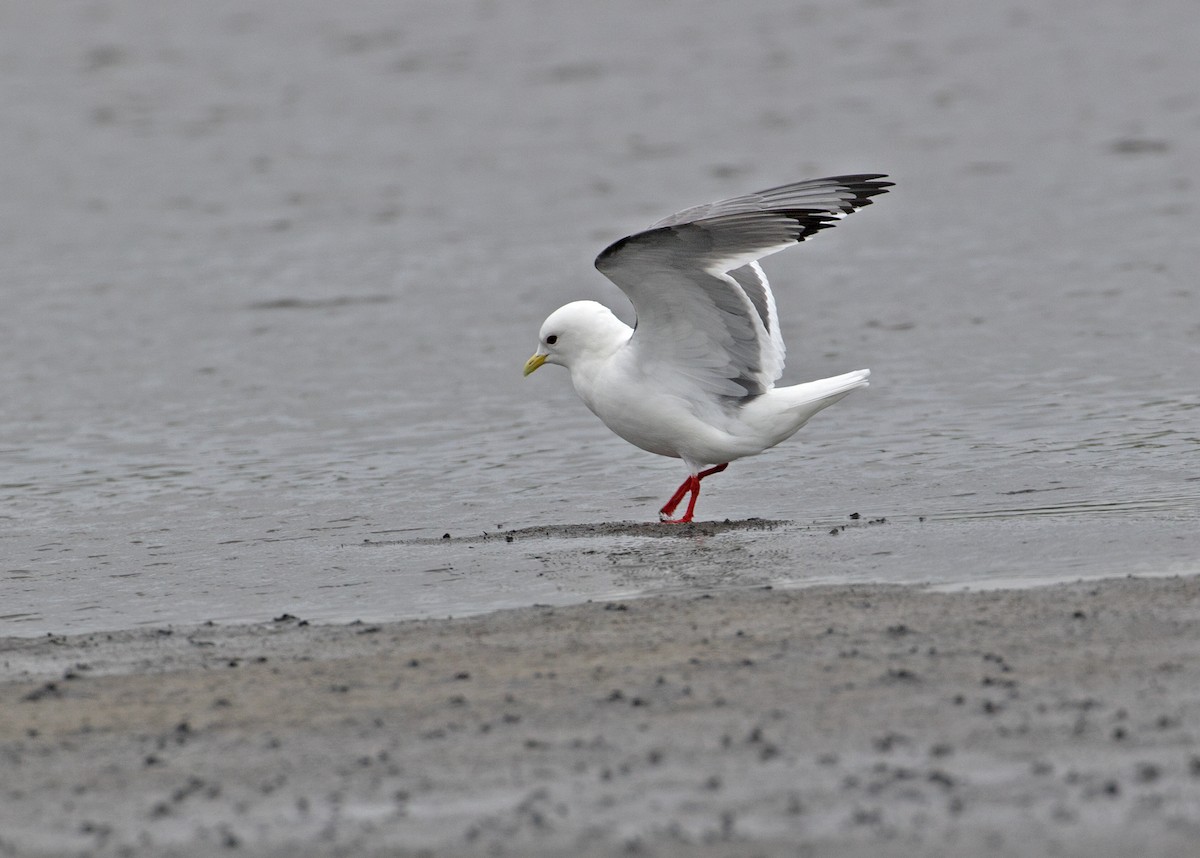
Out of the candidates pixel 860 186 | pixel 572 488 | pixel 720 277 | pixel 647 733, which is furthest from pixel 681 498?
pixel 647 733

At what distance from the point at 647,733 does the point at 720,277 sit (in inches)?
154

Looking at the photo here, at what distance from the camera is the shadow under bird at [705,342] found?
8.54 m

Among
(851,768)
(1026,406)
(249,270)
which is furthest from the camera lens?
(249,270)

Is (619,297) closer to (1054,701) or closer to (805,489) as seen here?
(805,489)

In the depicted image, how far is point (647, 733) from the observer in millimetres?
5234

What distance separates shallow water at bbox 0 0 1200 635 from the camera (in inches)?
331

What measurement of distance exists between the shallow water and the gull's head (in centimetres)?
84

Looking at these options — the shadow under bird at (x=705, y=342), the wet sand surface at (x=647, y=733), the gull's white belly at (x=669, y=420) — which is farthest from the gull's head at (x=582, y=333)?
the wet sand surface at (x=647, y=733)

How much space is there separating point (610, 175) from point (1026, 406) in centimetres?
1067

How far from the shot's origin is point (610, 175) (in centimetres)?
2141

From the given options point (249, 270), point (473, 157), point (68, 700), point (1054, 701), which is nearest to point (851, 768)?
point (1054, 701)

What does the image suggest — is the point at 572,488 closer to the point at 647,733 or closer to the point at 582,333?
the point at 582,333

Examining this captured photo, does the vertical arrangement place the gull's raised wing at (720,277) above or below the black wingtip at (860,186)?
below

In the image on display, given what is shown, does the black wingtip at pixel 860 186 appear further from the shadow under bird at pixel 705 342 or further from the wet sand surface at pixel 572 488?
the wet sand surface at pixel 572 488
